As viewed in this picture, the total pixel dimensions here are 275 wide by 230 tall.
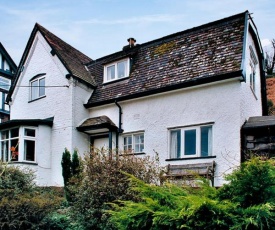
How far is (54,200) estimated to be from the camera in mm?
10539

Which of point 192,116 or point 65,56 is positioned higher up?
point 65,56

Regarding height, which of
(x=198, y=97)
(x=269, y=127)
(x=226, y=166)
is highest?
(x=198, y=97)

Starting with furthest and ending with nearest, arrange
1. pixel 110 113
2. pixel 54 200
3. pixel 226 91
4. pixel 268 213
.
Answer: pixel 110 113
pixel 226 91
pixel 54 200
pixel 268 213

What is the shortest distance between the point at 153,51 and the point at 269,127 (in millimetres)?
7035

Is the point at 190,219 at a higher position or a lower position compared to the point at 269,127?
lower

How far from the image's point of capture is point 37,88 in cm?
1986

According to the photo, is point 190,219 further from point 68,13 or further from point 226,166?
point 68,13

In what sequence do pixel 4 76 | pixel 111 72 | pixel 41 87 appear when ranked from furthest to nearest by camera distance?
1. pixel 4 76
2. pixel 41 87
3. pixel 111 72

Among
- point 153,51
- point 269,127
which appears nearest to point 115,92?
point 153,51

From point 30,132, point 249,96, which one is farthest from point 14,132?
point 249,96

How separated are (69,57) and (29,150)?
202 inches

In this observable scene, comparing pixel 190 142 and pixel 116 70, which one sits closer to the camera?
pixel 190 142

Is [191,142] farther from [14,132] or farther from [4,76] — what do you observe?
[4,76]

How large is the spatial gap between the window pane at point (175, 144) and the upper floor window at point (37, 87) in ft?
25.2
